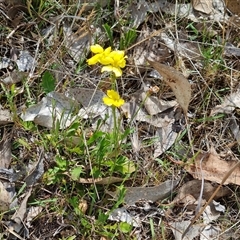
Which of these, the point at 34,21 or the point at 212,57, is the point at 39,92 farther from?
the point at 212,57

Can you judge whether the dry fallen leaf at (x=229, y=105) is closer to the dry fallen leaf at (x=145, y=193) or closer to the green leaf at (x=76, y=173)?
the dry fallen leaf at (x=145, y=193)

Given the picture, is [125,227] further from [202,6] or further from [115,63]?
[202,6]

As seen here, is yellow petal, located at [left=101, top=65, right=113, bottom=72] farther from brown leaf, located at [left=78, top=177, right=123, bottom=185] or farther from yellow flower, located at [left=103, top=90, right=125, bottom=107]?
brown leaf, located at [left=78, top=177, right=123, bottom=185]

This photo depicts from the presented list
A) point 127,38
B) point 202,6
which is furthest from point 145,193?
point 202,6

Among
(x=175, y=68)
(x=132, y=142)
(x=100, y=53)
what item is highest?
(x=100, y=53)

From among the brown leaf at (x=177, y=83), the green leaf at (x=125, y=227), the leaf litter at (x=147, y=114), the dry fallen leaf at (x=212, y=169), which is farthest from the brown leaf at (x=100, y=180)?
the brown leaf at (x=177, y=83)

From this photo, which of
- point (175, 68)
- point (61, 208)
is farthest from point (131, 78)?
point (61, 208)
